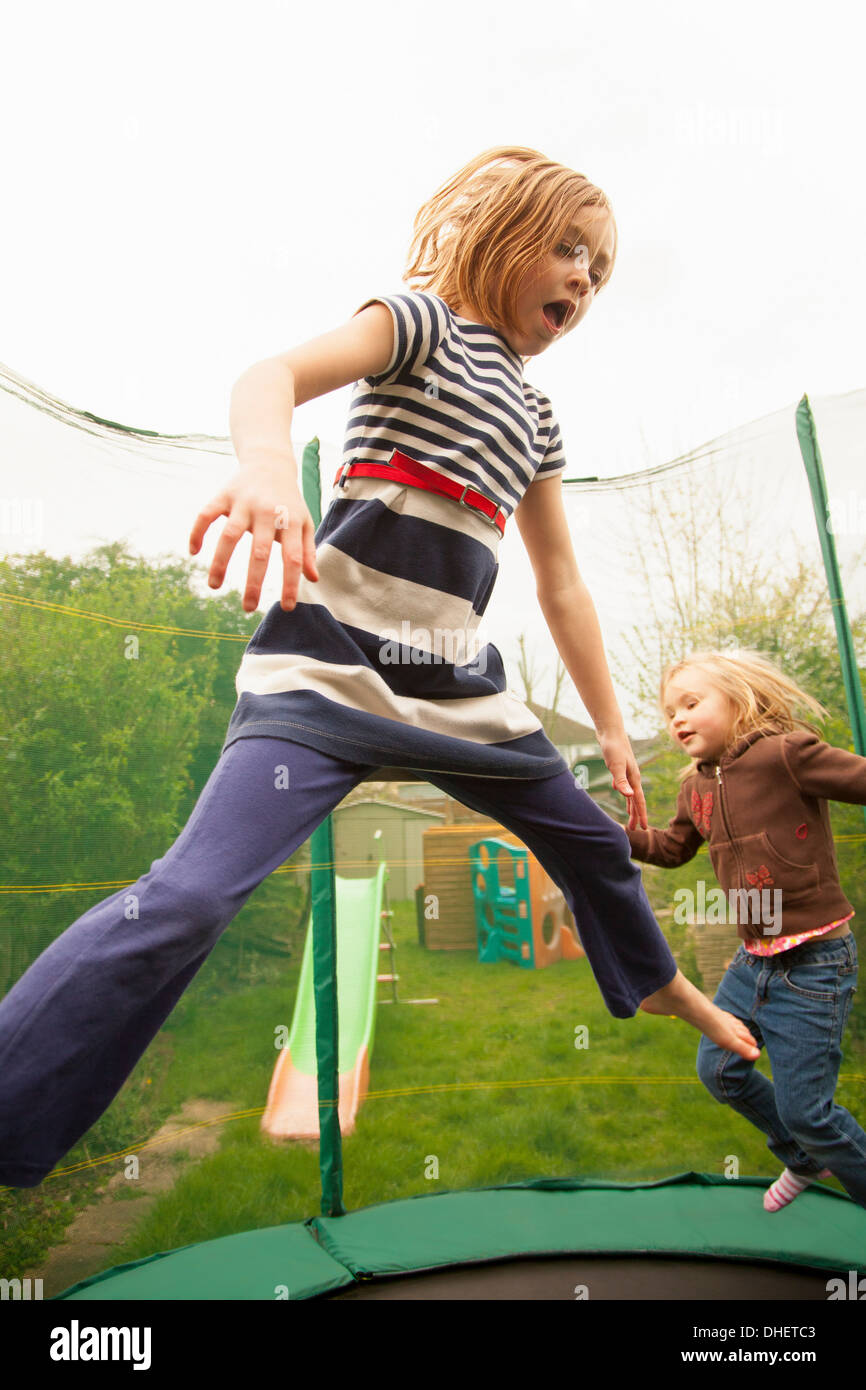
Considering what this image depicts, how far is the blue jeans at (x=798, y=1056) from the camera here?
5.49 feet

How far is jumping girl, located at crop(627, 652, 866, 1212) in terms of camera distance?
1.71 m

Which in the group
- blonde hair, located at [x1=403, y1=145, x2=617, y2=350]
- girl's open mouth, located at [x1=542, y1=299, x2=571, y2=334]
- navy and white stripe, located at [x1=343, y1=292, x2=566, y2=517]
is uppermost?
blonde hair, located at [x1=403, y1=145, x2=617, y2=350]

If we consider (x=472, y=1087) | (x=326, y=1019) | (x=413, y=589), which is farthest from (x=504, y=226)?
(x=472, y=1087)

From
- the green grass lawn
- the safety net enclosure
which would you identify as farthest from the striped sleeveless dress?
→ the green grass lawn

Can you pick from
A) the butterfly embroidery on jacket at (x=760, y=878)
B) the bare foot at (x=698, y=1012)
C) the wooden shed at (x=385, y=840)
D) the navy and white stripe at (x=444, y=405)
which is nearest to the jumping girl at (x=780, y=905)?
the butterfly embroidery on jacket at (x=760, y=878)

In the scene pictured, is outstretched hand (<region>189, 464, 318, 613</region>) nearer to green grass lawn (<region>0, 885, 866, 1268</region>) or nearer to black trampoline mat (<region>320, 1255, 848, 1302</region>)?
green grass lawn (<region>0, 885, 866, 1268</region>)

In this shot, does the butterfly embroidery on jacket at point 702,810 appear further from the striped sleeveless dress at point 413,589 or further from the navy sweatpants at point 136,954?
the navy sweatpants at point 136,954

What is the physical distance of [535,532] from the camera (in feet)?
5.15

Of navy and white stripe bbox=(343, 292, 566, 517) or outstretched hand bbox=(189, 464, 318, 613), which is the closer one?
outstretched hand bbox=(189, 464, 318, 613)

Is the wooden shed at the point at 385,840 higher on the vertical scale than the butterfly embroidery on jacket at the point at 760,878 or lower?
higher

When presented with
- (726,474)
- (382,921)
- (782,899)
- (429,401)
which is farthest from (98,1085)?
(726,474)

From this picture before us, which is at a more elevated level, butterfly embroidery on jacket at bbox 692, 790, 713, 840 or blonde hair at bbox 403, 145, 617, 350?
blonde hair at bbox 403, 145, 617, 350

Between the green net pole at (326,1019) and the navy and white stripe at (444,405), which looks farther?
the green net pole at (326,1019)

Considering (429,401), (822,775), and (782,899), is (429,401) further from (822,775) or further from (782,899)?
(782,899)
